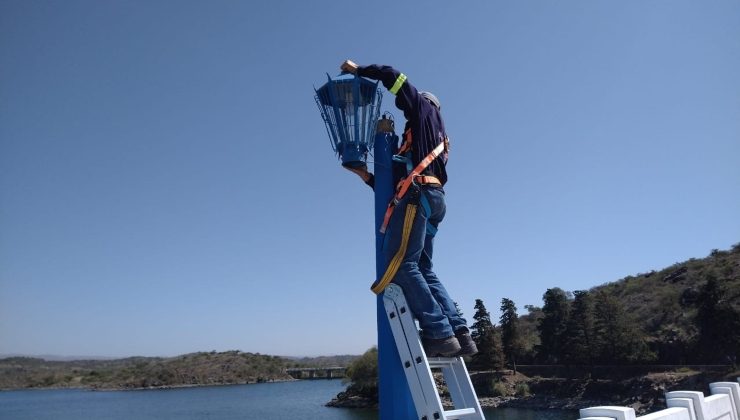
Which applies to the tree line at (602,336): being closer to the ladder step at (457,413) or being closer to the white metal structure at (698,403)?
the white metal structure at (698,403)

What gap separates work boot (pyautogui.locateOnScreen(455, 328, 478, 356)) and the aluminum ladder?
0.13 meters

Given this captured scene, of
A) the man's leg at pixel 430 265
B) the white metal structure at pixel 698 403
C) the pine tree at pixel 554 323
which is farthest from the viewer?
the pine tree at pixel 554 323

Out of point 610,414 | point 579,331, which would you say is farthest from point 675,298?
point 610,414

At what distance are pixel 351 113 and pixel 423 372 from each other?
2789 mm

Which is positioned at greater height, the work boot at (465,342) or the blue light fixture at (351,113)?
the blue light fixture at (351,113)

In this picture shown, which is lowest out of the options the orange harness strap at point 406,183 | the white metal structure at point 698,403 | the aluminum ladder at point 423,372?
the white metal structure at point 698,403

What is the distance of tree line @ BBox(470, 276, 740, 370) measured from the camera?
115 ft

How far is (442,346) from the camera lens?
4527 mm

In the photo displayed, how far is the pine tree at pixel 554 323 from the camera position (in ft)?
156

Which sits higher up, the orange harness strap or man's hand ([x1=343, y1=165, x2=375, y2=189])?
man's hand ([x1=343, y1=165, x2=375, y2=189])

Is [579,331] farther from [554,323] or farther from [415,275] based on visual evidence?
[415,275]

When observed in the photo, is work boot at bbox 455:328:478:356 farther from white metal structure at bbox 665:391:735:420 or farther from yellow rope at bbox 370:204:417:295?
white metal structure at bbox 665:391:735:420

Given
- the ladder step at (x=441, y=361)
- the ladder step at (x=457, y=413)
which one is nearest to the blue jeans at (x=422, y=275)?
the ladder step at (x=441, y=361)

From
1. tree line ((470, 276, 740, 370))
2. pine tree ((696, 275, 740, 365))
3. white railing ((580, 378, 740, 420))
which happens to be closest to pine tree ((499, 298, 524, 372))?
tree line ((470, 276, 740, 370))
